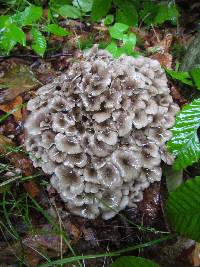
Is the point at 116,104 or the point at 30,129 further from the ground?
the point at 116,104

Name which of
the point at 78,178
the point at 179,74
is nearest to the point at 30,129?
the point at 78,178

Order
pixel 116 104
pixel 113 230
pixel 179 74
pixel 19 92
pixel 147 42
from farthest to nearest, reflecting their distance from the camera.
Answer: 1. pixel 147 42
2. pixel 19 92
3. pixel 179 74
4. pixel 113 230
5. pixel 116 104

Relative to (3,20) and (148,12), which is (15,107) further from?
(148,12)

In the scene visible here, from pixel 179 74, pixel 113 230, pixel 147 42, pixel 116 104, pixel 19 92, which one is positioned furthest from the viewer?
pixel 147 42

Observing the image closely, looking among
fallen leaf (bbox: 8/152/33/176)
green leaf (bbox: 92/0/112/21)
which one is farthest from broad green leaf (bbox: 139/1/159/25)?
fallen leaf (bbox: 8/152/33/176)

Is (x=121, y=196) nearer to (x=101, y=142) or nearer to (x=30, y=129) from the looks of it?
(x=101, y=142)

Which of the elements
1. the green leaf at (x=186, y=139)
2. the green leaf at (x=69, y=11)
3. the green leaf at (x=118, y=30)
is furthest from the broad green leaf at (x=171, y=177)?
the green leaf at (x=69, y=11)
